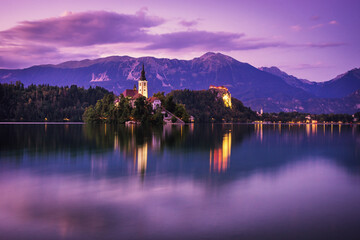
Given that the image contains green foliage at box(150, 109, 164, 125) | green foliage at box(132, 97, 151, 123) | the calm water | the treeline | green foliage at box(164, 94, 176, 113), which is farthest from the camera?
green foliage at box(164, 94, 176, 113)

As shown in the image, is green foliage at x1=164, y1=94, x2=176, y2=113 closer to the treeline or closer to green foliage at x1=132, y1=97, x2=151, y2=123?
the treeline

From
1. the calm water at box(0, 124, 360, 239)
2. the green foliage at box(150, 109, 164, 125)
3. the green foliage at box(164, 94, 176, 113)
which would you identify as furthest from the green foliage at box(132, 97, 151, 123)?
the calm water at box(0, 124, 360, 239)

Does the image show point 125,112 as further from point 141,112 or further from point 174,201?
point 174,201

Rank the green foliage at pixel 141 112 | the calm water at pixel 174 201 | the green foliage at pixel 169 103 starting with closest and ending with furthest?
the calm water at pixel 174 201, the green foliage at pixel 141 112, the green foliage at pixel 169 103

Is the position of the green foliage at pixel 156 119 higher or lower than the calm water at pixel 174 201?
higher

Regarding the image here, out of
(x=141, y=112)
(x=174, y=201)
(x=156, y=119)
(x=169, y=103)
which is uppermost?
(x=169, y=103)

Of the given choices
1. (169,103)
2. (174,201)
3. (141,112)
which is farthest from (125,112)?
(174,201)

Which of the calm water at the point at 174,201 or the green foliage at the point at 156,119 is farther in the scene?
the green foliage at the point at 156,119

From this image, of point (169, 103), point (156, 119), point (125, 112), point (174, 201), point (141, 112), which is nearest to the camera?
point (174, 201)

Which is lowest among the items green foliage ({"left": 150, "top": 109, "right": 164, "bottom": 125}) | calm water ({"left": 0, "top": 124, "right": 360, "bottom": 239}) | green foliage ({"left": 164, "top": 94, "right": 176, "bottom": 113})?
calm water ({"left": 0, "top": 124, "right": 360, "bottom": 239})

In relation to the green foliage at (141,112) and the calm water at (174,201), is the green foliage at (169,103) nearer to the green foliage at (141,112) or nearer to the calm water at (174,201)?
the green foliage at (141,112)

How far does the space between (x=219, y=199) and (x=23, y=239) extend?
26.0ft

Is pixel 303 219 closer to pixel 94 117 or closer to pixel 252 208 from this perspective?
pixel 252 208

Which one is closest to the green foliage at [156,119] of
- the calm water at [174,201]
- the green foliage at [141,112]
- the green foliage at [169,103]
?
the green foliage at [141,112]
